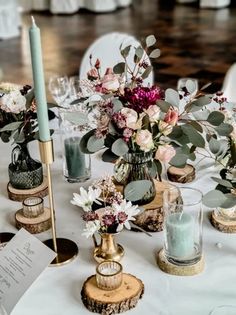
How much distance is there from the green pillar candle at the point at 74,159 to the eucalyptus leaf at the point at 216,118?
482 millimetres

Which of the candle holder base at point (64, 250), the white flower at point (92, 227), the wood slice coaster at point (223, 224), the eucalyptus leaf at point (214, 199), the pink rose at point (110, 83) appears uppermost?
the pink rose at point (110, 83)

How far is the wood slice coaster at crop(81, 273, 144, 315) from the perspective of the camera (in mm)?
1198

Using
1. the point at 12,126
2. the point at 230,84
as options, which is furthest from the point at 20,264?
the point at 230,84

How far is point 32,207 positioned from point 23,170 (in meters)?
0.20

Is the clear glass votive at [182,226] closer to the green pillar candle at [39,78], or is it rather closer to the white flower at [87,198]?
the white flower at [87,198]

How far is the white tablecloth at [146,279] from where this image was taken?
1.23 m

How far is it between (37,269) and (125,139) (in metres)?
0.35

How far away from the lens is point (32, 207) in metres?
1.52

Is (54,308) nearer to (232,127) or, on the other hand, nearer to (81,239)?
(81,239)

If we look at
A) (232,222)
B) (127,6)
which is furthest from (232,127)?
(127,6)

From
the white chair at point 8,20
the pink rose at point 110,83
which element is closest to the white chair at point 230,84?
the pink rose at point 110,83

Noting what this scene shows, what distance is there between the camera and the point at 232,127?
4.60ft

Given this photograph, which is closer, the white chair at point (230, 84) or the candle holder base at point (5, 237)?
the candle holder base at point (5, 237)

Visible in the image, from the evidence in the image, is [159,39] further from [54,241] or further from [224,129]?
[54,241]
